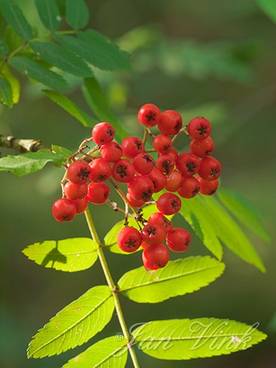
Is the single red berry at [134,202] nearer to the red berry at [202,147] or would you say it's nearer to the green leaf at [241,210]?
the red berry at [202,147]

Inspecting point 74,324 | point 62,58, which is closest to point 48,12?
point 62,58

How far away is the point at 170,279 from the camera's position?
1929mm

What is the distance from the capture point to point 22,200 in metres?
6.45

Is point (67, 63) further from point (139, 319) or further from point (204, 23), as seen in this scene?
point (204, 23)

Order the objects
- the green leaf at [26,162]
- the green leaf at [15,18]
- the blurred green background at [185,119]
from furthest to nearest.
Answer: the blurred green background at [185,119] → the green leaf at [15,18] → the green leaf at [26,162]

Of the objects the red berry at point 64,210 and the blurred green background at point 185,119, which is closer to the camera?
the red berry at point 64,210

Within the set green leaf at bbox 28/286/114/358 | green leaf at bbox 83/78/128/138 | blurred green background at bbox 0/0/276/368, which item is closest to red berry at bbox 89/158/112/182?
green leaf at bbox 28/286/114/358

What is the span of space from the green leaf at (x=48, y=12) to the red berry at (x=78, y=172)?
2.36ft

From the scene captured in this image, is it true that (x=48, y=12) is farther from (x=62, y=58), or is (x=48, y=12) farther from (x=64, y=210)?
(x=64, y=210)

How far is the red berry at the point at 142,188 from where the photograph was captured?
66.1 inches

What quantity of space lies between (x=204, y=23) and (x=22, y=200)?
11.3ft

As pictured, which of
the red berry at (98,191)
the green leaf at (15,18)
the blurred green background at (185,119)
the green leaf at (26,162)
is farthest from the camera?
the blurred green background at (185,119)

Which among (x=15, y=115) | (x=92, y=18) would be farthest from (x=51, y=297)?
(x=92, y=18)

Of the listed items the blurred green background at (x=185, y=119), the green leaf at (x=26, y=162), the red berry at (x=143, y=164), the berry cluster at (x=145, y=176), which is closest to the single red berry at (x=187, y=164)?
the berry cluster at (x=145, y=176)
